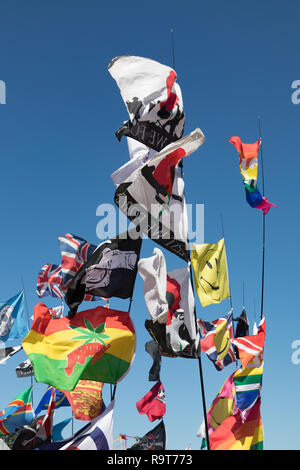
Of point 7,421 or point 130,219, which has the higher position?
point 130,219

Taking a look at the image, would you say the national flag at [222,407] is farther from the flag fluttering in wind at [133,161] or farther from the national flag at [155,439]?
the flag fluttering in wind at [133,161]

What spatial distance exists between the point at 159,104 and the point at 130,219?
2.94m

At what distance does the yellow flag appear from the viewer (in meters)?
18.9

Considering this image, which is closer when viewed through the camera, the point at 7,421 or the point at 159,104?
the point at 159,104

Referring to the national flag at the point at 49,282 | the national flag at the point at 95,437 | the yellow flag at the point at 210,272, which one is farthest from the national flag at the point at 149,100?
the national flag at the point at 49,282

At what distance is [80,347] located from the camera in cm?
1319

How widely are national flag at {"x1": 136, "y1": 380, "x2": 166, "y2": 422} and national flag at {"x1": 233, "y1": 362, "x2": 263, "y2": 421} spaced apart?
5.60 m

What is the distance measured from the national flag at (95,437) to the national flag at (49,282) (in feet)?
38.3

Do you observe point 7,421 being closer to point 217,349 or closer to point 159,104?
point 217,349

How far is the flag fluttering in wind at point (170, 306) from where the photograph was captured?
11562 mm

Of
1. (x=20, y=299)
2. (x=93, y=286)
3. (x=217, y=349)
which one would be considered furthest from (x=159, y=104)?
(x=20, y=299)

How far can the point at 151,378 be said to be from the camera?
20219 mm

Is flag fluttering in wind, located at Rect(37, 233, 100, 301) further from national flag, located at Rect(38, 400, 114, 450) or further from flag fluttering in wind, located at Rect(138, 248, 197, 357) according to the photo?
national flag, located at Rect(38, 400, 114, 450)
